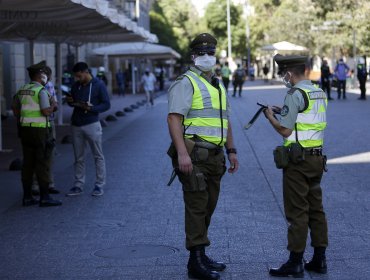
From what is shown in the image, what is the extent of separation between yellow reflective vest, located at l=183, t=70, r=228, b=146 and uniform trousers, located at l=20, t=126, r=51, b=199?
384cm

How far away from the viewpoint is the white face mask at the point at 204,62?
18.9 feet

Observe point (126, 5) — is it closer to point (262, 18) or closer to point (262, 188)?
point (262, 18)

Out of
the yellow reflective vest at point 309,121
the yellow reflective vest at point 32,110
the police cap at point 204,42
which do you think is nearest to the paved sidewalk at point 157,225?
the yellow reflective vest at point 309,121

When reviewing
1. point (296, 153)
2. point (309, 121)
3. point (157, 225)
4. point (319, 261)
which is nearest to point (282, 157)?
point (296, 153)

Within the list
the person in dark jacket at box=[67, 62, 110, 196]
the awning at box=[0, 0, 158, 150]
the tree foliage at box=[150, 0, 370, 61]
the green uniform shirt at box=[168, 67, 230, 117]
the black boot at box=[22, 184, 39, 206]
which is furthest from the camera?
the tree foliage at box=[150, 0, 370, 61]

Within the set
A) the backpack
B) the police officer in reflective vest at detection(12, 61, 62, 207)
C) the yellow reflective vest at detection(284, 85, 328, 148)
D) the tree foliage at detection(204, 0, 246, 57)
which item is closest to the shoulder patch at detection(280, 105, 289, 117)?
the yellow reflective vest at detection(284, 85, 328, 148)

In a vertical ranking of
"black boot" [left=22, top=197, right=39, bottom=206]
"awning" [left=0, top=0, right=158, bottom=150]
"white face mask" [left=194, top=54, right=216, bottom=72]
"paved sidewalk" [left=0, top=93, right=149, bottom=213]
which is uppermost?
"awning" [left=0, top=0, right=158, bottom=150]

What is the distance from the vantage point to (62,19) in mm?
14852

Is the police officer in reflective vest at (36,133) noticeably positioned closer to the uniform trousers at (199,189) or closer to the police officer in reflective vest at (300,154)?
the uniform trousers at (199,189)

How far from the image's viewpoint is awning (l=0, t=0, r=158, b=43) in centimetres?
1186

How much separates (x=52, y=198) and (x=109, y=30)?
9.64m

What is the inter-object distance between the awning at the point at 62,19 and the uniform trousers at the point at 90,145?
220cm

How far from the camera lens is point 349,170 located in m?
11.6

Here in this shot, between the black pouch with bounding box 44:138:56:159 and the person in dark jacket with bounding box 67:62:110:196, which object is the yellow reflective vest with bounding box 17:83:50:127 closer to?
the black pouch with bounding box 44:138:56:159
